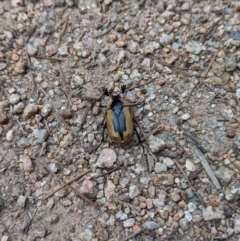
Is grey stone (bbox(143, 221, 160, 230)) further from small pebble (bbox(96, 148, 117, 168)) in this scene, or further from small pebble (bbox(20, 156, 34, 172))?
small pebble (bbox(20, 156, 34, 172))

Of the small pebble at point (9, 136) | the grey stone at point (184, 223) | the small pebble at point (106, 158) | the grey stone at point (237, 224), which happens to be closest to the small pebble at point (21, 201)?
the small pebble at point (9, 136)

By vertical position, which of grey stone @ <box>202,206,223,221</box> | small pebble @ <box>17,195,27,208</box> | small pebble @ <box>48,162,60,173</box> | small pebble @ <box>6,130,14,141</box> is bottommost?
grey stone @ <box>202,206,223,221</box>

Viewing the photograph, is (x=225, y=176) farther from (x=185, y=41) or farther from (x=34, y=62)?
(x=34, y=62)

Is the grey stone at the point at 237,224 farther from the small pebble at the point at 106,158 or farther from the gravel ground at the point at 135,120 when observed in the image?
the small pebble at the point at 106,158

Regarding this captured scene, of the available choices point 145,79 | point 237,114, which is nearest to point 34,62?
point 145,79

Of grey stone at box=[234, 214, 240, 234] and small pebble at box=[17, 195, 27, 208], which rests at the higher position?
small pebble at box=[17, 195, 27, 208]

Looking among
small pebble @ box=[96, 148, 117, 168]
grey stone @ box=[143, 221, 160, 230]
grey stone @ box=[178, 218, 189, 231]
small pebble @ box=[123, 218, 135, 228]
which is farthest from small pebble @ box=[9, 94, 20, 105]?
grey stone @ box=[178, 218, 189, 231]
